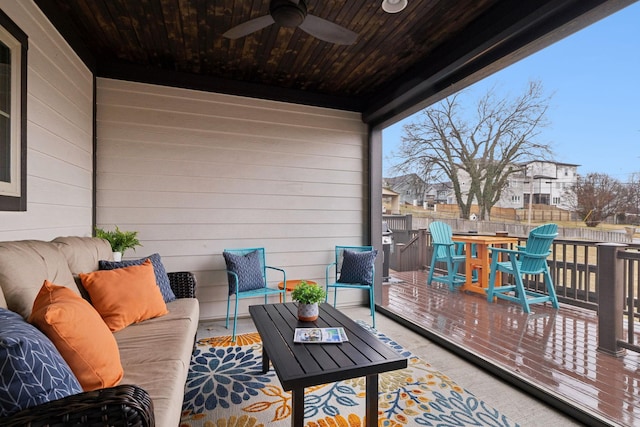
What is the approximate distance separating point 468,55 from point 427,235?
154 inches

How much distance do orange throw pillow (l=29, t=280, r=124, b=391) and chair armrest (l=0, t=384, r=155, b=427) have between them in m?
0.33

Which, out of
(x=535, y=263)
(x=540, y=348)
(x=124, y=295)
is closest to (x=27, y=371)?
(x=124, y=295)

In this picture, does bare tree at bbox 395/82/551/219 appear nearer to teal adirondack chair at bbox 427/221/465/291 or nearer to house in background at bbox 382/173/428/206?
house in background at bbox 382/173/428/206

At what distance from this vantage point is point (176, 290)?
8.80ft

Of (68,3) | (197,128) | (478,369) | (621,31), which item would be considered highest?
(621,31)

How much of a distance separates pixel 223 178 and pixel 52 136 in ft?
5.18

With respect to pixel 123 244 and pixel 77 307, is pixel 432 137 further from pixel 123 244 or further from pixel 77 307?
pixel 77 307

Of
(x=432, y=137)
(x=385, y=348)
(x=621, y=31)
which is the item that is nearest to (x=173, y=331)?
(x=385, y=348)

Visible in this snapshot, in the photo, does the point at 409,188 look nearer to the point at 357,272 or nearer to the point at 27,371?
the point at 357,272

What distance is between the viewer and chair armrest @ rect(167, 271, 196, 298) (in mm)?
2680

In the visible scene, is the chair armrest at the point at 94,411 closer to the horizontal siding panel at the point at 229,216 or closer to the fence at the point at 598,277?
the horizontal siding panel at the point at 229,216

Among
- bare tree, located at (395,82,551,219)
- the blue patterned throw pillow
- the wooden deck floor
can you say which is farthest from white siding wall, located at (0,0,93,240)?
bare tree, located at (395,82,551,219)

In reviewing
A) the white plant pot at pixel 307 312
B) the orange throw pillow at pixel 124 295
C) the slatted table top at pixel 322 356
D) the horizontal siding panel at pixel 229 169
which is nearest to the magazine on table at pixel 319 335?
the slatted table top at pixel 322 356

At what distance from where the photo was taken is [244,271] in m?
3.27
